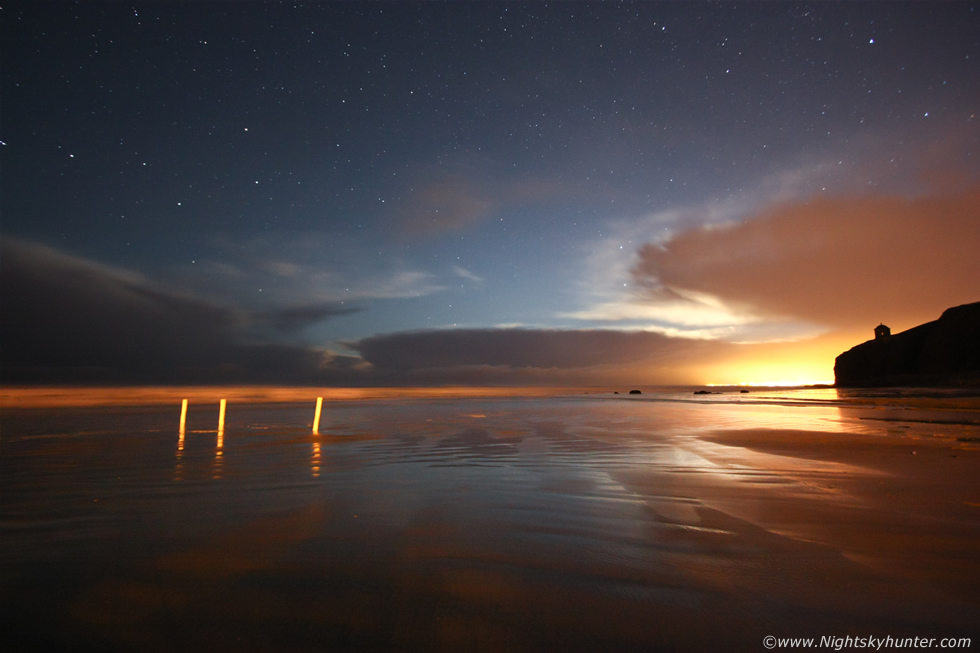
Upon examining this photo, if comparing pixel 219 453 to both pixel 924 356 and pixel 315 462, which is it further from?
pixel 924 356

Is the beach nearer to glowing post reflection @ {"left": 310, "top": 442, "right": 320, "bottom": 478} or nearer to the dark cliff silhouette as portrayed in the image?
glowing post reflection @ {"left": 310, "top": 442, "right": 320, "bottom": 478}

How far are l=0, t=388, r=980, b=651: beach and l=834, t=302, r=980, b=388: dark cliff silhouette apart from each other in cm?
5927

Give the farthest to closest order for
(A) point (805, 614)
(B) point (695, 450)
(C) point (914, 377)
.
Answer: (C) point (914, 377)
(B) point (695, 450)
(A) point (805, 614)

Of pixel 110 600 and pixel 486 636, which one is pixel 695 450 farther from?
pixel 110 600

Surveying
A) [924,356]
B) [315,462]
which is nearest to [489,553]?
[315,462]

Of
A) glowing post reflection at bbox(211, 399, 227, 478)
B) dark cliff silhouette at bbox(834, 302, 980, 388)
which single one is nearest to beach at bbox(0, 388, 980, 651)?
Answer: glowing post reflection at bbox(211, 399, 227, 478)

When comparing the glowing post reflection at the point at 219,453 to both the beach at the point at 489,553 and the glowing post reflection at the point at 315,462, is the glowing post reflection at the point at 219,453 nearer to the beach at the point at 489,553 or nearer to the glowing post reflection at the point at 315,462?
the beach at the point at 489,553

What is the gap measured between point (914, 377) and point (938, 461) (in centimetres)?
6794

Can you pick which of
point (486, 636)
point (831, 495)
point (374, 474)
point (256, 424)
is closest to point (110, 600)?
point (486, 636)

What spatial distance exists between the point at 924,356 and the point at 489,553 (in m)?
87.4

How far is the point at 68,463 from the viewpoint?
28.9 feet

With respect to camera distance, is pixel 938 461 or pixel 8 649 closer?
pixel 8 649

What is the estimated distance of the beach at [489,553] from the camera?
273 cm

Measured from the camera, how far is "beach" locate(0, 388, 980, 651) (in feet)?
8.95
